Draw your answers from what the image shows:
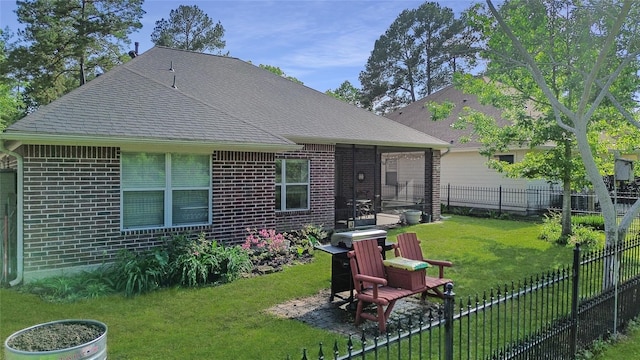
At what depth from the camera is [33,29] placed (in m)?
25.8

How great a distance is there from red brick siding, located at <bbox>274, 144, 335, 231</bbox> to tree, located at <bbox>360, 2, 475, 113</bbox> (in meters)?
29.7

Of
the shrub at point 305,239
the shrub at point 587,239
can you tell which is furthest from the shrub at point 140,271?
the shrub at point 587,239

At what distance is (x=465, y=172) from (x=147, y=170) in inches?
651

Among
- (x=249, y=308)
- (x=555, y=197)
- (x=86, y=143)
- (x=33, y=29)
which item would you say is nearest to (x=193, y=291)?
(x=249, y=308)

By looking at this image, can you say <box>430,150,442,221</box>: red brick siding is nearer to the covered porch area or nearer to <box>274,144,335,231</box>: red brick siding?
the covered porch area

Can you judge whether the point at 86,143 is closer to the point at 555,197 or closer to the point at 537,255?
the point at 537,255

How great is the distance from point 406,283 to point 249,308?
97.8 inches

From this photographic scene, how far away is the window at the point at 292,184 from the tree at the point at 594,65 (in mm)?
6513

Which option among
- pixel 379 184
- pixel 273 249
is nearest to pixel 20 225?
pixel 273 249

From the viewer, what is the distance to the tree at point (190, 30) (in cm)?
3681

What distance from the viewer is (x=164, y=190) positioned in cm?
909

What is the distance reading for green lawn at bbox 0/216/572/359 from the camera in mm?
5168

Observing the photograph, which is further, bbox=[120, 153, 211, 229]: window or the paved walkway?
bbox=[120, 153, 211, 229]: window

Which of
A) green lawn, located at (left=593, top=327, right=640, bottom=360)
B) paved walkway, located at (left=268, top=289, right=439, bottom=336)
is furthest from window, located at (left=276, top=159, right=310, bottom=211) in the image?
green lawn, located at (left=593, top=327, right=640, bottom=360)
